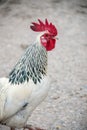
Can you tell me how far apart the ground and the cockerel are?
85 cm

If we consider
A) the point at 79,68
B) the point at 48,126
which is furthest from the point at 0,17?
the point at 48,126

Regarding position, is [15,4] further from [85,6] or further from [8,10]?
[85,6]

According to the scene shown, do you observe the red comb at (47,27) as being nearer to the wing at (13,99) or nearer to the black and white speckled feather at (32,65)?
the black and white speckled feather at (32,65)

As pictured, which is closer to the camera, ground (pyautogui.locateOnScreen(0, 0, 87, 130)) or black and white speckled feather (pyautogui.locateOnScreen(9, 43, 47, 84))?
black and white speckled feather (pyautogui.locateOnScreen(9, 43, 47, 84))

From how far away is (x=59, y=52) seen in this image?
23.5ft

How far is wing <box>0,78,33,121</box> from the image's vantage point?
3939 mm

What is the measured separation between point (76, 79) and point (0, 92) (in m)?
2.39

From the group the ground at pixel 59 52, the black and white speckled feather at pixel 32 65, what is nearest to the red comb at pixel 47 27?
the black and white speckled feather at pixel 32 65

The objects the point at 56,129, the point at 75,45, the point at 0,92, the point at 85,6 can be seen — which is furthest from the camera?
the point at 85,6

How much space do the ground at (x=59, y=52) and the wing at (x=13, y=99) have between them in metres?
0.85

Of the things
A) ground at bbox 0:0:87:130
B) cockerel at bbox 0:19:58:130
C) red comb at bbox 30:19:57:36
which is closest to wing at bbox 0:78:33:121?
cockerel at bbox 0:19:58:130

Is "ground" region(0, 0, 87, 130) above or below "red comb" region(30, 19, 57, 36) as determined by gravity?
below

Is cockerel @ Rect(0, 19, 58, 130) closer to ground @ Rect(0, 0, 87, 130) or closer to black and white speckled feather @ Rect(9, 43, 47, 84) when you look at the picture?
black and white speckled feather @ Rect(9, 43, 47, 84)

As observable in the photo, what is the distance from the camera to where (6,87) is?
4.09 metres
